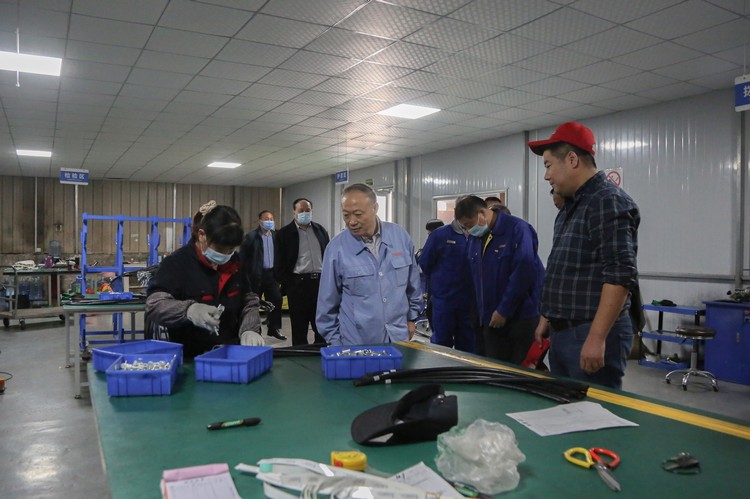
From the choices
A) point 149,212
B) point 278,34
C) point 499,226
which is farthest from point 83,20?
point 149,212

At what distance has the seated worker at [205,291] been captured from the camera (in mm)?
2207

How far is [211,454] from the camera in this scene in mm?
1194

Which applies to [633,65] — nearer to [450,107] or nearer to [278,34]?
[450,107]

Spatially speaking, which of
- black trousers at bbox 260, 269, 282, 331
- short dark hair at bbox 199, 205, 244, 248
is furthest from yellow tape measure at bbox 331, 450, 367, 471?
black trousers at bbox 260, 269, 282, 331

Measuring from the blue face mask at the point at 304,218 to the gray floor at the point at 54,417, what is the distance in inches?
87.8

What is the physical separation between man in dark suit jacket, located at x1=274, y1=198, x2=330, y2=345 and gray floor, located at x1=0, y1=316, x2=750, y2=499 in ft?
5.82

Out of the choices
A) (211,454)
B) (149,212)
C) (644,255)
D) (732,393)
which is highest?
(149,212)

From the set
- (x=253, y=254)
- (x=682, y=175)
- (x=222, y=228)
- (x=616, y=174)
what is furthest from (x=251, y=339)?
(x=616, y=174)

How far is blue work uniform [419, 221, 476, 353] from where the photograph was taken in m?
3.81

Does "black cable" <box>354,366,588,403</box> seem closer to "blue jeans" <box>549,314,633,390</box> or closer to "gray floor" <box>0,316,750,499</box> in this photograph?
"blue jeans" <box>549,314,633,390</box>

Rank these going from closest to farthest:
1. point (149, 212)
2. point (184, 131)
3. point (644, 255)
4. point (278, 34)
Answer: point (278, 34)
point (644, 255)
point (184, 131)
point (149, 212)

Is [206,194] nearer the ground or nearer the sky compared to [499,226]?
nearer the sky

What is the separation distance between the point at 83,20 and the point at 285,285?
8.74 feet

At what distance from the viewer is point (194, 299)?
7.72ft
